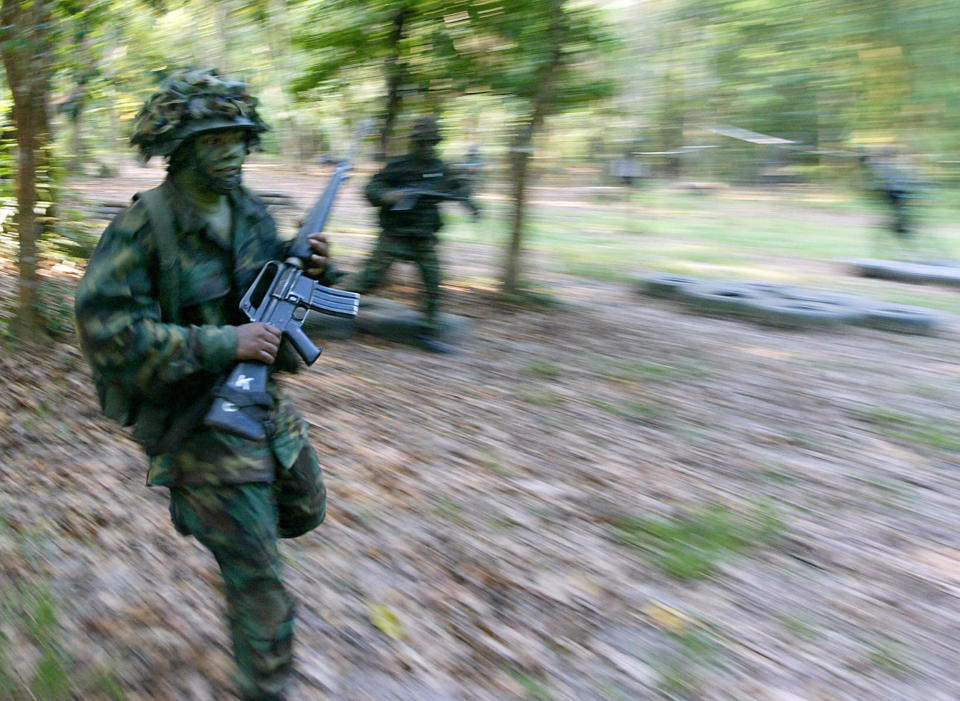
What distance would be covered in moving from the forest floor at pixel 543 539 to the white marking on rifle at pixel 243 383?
3.83 ft

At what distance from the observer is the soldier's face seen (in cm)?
245

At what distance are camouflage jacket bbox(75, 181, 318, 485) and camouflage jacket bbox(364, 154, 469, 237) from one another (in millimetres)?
4294

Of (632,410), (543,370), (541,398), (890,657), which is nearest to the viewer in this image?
(890,657)

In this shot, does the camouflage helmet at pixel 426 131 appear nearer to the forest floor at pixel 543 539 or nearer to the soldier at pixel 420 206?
the soldier at pixel 420 206

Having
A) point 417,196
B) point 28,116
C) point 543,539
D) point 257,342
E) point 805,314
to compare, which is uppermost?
point 28,116

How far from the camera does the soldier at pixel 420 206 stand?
6.96 metres

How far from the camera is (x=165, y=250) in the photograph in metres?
2.36

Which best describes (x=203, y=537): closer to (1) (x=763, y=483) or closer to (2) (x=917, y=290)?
(1) (x=763, y=483)

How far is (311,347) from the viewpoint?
2.57 metres

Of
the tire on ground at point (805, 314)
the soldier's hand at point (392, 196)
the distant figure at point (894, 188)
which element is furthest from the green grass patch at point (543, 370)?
the distant figure at point (894, 188)

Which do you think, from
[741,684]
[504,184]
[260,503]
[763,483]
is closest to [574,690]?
[741,684]

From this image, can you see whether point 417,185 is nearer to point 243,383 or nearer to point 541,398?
point 541,398

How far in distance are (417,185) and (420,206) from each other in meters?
0.17

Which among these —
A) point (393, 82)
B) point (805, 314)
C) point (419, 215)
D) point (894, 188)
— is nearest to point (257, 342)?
point (419, 215)
